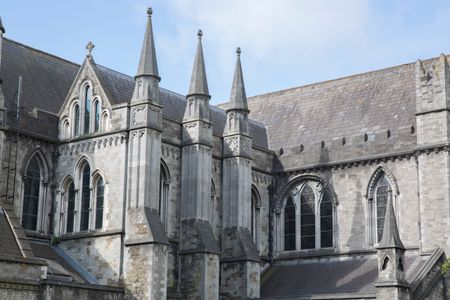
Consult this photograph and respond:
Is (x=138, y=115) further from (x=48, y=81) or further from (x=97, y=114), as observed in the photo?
(x=48, y=81)

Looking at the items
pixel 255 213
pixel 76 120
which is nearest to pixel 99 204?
pixel 76 120

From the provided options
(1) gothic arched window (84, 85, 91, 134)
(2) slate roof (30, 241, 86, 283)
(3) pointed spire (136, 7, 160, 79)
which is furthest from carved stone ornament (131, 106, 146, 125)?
(2) slate roof (30, 241, 86, 283)

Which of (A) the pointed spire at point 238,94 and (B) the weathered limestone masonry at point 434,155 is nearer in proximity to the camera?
(B) the weathered limestone masonry at point 434,155

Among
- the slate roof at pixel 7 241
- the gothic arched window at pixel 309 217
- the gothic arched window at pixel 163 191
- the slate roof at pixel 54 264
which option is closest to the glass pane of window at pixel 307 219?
the gothic arched window at pixel 309 217

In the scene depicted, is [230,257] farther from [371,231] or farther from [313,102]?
[313,102]

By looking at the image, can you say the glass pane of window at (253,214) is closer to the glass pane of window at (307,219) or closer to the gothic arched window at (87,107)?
the glass pane of window at (307,219)

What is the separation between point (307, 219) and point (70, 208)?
12243 mm

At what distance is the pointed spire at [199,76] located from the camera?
3969cm

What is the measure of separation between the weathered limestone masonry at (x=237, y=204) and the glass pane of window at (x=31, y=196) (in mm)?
8775

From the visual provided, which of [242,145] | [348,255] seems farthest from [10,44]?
[348,255]

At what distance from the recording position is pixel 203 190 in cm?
3925

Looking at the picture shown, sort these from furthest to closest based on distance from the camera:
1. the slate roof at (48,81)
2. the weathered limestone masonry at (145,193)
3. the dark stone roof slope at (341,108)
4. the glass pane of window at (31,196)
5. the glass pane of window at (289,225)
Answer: the glass pane of window at (289,225)
the dark stone roof slope at (341,108)
the slate roof at (48,81)
the glass pane of window at (31,196)
the weathered limestone masonry at (145,193)

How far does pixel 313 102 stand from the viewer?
1923 inches

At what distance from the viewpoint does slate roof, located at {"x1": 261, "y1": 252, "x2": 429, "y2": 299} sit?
3850 centimetres
